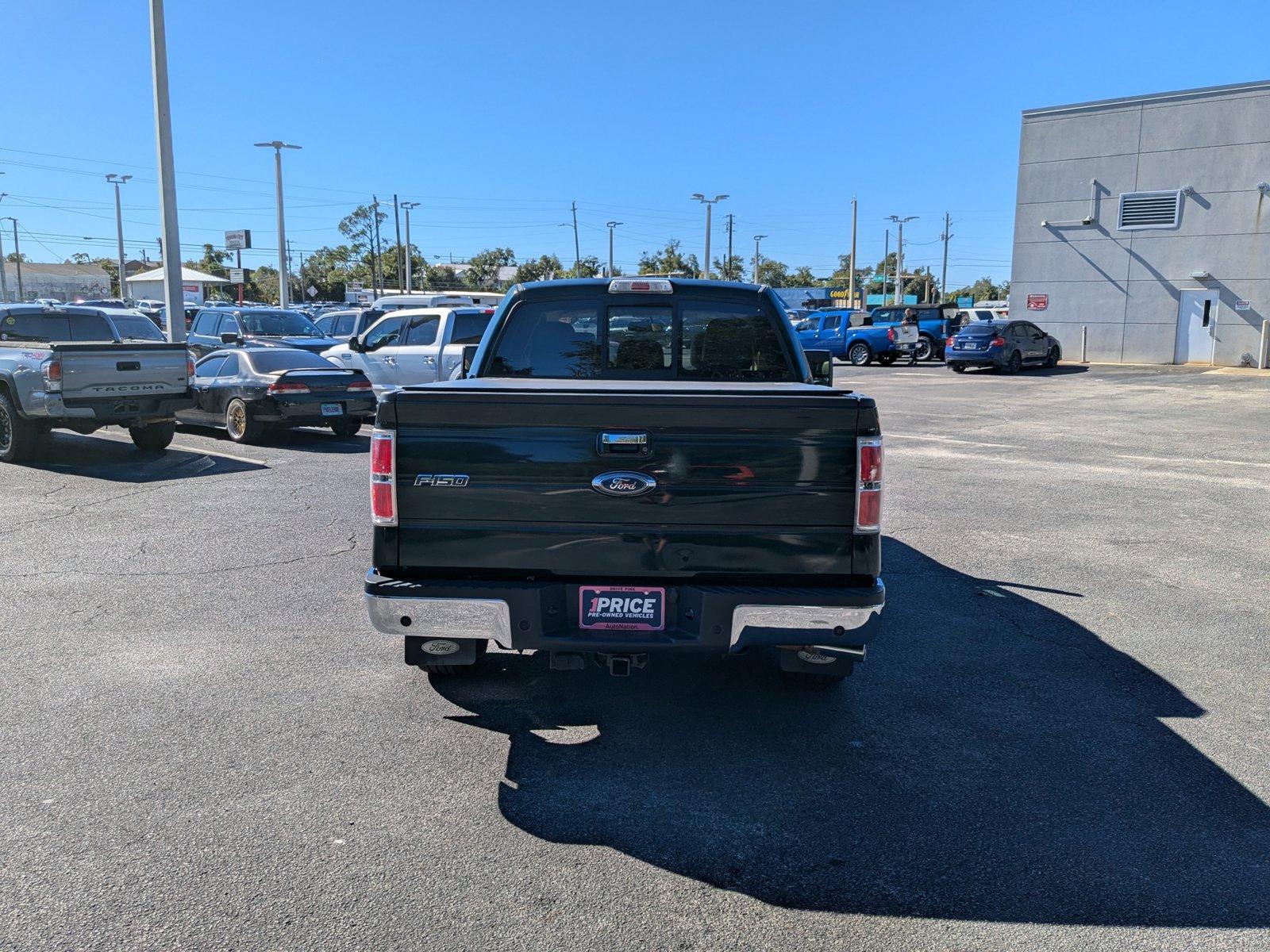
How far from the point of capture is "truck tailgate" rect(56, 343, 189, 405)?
36.6 ft

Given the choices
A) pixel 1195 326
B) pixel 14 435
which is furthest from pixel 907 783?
pixel 1195 326

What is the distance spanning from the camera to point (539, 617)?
3779mm

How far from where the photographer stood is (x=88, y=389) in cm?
1129

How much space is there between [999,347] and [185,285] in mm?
65782

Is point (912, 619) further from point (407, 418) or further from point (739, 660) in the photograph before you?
point (407, 418)

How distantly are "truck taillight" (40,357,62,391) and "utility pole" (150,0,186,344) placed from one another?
7533 mm

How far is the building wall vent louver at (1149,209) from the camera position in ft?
101

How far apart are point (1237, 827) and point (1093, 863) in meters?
0.67

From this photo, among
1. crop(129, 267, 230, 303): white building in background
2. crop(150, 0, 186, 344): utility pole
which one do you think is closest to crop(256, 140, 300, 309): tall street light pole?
crop(150, 0, 186, 344): utility pole

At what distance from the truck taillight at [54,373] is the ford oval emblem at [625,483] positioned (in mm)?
9750

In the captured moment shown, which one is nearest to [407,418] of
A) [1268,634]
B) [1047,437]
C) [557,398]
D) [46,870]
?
[557,398]

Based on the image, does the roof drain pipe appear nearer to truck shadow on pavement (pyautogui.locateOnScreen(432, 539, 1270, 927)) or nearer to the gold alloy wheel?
the gold alloy wheel

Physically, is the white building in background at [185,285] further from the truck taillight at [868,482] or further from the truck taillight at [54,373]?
the truck taillight at [868,482]

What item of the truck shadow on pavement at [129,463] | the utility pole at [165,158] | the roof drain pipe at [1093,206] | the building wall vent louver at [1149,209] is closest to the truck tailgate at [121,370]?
the truck shadow on pavement at [129,463]
